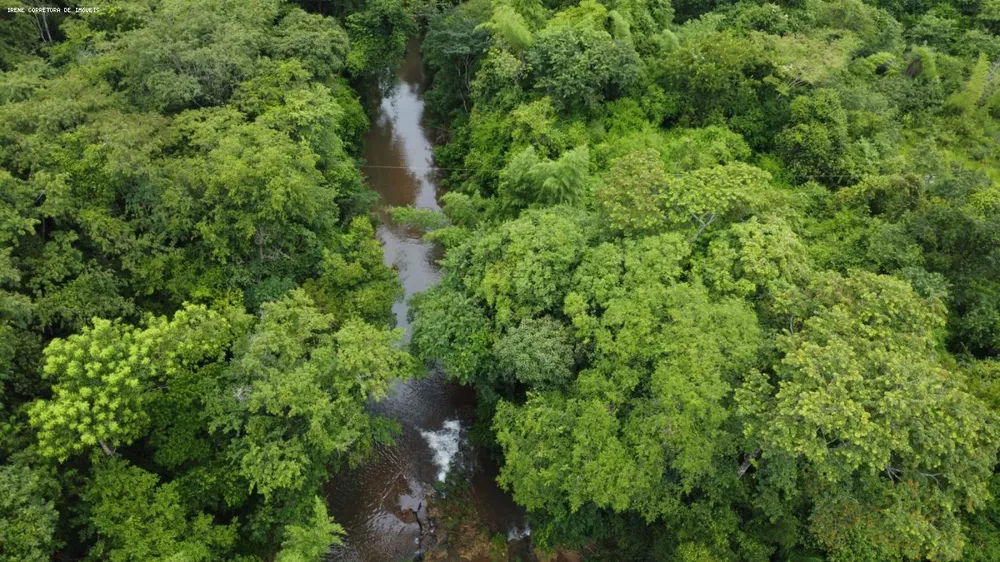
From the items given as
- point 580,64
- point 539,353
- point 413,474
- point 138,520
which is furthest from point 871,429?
point 580,64

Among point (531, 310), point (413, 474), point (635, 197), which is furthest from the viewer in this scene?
point (413, 474)

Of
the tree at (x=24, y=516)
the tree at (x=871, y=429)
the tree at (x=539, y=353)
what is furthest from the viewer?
the tree at (x=539, y=353)

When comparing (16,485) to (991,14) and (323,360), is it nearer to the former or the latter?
(323,360)

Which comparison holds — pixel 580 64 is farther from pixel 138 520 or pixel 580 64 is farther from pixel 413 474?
pixel 138 520

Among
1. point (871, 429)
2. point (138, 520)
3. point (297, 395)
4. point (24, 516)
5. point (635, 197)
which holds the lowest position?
point (138, 520)

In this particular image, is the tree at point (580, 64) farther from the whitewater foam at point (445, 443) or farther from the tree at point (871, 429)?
the whitewater foam at point (445, 443)

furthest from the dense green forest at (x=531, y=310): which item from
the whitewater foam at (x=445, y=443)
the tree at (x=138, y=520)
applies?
the whitewater foam at (x=445, y=443)

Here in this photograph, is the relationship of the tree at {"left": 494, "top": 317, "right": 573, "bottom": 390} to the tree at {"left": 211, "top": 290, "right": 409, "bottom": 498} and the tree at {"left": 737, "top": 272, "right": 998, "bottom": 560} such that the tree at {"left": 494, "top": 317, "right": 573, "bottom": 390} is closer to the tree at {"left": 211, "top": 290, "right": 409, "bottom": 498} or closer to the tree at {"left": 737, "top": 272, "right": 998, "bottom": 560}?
the tree at {"left": 211, "top": 290, "right": 409, "bottom": 498}

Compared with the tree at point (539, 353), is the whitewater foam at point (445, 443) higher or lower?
lower

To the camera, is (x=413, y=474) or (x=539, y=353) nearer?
(x=539, y=353)
